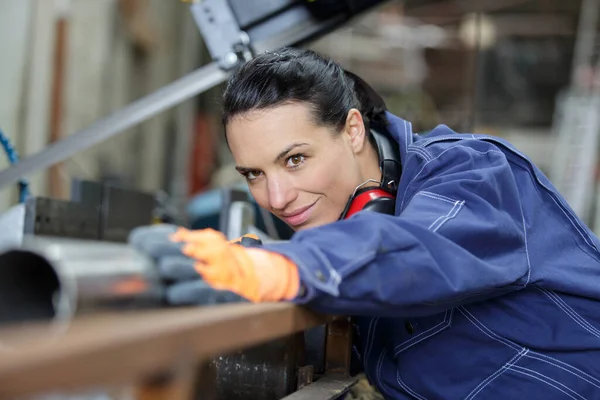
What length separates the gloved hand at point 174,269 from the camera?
0.88 metres

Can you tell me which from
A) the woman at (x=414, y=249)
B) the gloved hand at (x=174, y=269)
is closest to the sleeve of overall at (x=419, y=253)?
the woman at (x=414, y=249)

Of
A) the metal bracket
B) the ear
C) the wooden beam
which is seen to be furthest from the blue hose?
the wooden beam

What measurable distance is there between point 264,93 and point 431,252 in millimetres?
737

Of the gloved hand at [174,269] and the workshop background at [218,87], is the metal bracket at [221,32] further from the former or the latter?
the gloved hand at [174,269]

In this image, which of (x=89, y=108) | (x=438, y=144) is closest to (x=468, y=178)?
(x=438, y=144)

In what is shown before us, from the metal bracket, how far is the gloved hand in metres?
1.48

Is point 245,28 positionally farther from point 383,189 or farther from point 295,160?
point 383,189

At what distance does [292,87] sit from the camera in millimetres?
1638

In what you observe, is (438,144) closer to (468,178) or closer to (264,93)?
(468,178)

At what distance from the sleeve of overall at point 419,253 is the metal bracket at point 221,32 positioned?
3.98 feet

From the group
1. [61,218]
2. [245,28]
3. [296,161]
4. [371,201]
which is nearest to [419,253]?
[371,201]

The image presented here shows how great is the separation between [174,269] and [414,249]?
1.24 feet

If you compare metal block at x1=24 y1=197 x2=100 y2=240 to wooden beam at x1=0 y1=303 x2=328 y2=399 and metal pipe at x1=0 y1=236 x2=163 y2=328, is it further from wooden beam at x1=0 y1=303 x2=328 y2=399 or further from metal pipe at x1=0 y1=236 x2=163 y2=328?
Answer: wooden beam at x1=0 y1=303 x2=328 y2=399

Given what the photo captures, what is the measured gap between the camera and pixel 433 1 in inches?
384
